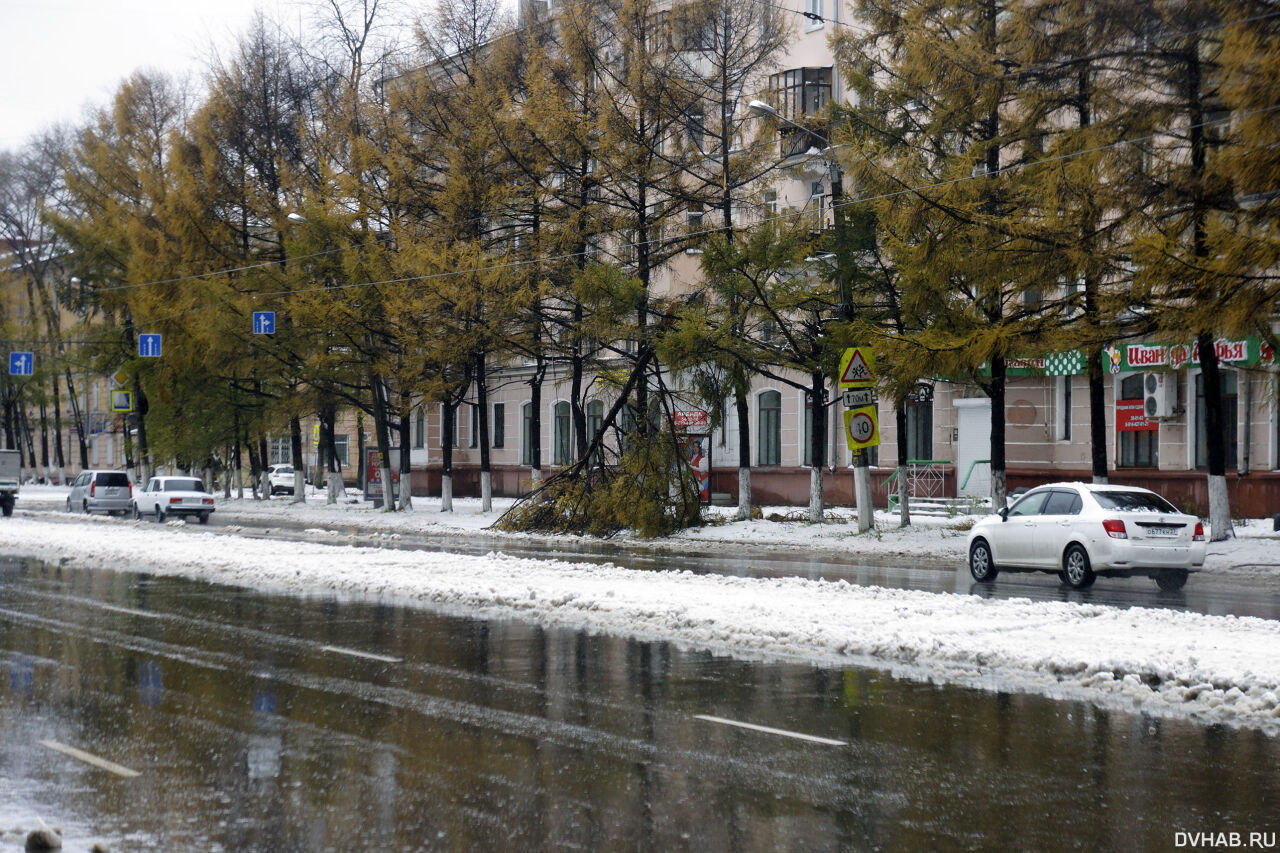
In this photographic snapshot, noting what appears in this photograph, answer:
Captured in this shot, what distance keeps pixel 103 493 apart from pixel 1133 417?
36.9 metres

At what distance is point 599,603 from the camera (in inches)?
635

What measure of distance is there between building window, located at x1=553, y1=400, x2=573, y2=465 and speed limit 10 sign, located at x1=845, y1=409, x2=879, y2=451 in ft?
100

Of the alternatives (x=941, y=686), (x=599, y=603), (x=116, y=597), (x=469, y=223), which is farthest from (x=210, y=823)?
(x=469, y=223)

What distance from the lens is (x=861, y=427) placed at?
2869 cm

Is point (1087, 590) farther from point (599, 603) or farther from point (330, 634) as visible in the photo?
point (330, 634)

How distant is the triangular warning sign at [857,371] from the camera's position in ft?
91.2

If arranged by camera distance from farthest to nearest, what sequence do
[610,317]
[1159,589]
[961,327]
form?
1. [610,317]
2. [961,327]
3. [1159,589]

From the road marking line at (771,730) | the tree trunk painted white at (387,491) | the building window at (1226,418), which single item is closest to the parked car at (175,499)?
the tree trunk painted white at (387,491)

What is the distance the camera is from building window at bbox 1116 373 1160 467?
1437 inches

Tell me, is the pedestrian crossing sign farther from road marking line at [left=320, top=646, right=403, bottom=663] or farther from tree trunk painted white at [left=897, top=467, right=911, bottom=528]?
road marking line at [left=320, top=646, right=403, bottom=663]

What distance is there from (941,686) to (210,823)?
645 centimetres

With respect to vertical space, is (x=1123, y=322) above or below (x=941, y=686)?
above


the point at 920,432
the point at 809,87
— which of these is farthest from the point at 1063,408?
the point at 809,87

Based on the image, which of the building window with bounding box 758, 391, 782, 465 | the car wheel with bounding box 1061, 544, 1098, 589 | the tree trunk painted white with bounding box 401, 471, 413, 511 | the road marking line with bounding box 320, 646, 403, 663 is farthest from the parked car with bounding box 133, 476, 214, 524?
the road marking line with bounding box 320, 646, 403, 663
